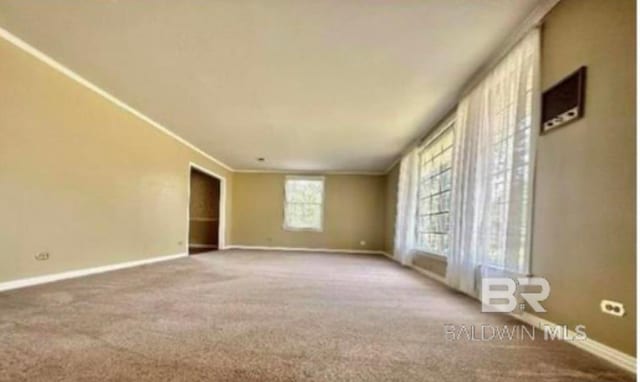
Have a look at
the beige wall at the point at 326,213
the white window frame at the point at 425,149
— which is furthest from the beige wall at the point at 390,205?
the white window frame at the point at 425,149

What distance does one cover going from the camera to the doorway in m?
11.7

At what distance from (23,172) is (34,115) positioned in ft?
1.98

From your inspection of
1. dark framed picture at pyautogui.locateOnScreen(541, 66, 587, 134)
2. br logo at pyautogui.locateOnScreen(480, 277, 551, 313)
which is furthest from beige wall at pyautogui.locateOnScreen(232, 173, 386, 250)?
dark framed picture at pyautogui.locateOnScreen(541, 66, 587, 134)

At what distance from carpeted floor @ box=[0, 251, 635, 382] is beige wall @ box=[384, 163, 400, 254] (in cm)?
573

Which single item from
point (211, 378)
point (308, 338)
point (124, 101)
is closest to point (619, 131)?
point (308, 338)

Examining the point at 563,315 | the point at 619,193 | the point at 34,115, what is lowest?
the point at 563,315

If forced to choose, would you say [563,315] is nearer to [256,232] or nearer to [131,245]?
[131,245]

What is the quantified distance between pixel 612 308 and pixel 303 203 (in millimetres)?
9983

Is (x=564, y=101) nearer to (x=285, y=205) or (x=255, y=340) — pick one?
(x=255, y=340)

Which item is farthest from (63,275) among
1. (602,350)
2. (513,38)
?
(513,38)

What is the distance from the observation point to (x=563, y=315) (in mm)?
2553

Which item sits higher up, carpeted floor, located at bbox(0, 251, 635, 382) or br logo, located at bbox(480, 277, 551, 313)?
br logo, located at bbox(480, 277, 551, 313)

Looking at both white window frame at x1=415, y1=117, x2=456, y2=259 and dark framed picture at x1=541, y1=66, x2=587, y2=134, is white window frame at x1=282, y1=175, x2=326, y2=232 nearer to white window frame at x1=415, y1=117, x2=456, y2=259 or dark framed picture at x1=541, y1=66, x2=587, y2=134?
white window frame at x1=415, y1=117, x2=456, y2=259

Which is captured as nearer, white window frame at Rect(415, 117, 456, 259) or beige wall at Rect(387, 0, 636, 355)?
beige wall at Rect(387, 0, 636, 355)
